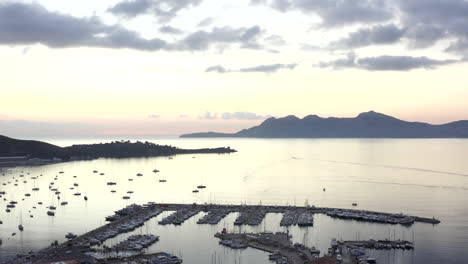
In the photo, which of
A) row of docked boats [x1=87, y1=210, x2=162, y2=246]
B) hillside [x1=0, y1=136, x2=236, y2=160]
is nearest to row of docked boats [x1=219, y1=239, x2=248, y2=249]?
row of docked boats [x1=87, y1=210, x2=162, y2=246]

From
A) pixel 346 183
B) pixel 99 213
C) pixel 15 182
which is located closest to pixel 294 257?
pixel 99 213

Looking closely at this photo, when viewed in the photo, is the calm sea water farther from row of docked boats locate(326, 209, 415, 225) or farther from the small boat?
row of docked boats locate(326, 209, 415, 225)

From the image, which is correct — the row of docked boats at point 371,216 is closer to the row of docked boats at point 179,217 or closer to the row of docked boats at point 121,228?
the row of docked boats at point 179,217

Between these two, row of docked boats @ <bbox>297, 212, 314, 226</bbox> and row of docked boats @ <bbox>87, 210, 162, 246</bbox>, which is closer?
row of docked boats @ <bbox>87, 210, 162, 246</bbox>

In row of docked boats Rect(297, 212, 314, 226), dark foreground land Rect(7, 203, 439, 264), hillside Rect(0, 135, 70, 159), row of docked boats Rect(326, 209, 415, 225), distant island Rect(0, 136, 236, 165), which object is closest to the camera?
dark foreground land Rect(7, 203, 439, 264)

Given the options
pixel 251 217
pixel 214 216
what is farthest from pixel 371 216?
pixel 214 216

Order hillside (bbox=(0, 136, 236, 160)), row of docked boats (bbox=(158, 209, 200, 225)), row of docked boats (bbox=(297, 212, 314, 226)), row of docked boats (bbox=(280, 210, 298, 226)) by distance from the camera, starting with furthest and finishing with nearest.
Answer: hillside (bbox=(0, 136, 236, 160)) < row of docked boats (bbox=(158, 209, 200, 225)) < row of docked boats (bbox=(280, 210, 298, 226)) < row of docked boats (bbox=(297, 212, 314, 226))
